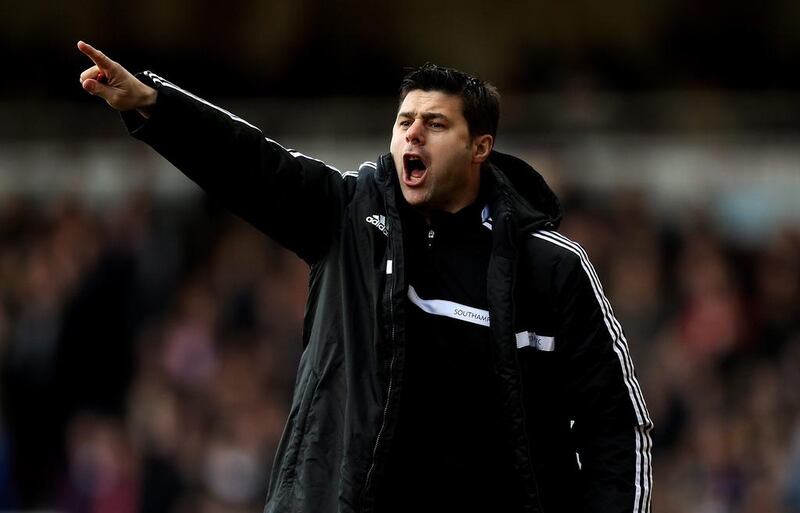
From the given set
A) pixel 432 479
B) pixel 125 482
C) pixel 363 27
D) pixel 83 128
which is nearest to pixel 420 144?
pixel 432 479

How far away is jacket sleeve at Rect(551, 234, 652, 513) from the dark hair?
0.48 m

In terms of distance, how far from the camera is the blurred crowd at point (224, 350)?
10.4 meters

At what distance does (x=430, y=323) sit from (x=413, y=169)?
1.59 feet

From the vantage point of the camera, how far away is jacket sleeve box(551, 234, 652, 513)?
4.86 metres

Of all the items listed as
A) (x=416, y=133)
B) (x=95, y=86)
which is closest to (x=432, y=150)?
(x=416, y=133)

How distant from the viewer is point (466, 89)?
16.3 feet

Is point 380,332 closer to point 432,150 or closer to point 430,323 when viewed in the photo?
point 430,323

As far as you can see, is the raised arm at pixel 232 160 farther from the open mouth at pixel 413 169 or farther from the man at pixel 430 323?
the open mouth at pixel 413 169

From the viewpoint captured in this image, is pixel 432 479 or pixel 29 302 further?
pixel 29 302

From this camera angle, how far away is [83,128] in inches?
527

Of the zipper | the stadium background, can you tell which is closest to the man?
the zipper

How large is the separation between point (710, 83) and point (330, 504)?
9635 millimetres

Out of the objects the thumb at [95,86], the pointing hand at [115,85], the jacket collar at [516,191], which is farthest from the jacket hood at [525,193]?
the thumb at [95,86]

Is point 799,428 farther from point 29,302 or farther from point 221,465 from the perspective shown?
point 29,302
